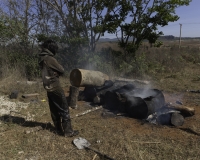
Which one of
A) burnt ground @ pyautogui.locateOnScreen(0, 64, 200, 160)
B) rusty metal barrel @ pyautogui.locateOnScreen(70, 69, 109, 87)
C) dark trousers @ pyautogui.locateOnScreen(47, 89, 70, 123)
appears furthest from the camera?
rusty metal barrel @ pyautogui.locateOnScreen(70, 69, 109, 87)

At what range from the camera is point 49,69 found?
4.16 metres

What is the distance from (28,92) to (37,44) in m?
4.10

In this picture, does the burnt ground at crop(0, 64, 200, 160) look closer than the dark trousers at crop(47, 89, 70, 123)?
Yes

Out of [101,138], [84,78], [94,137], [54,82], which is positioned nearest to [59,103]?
[54,82]

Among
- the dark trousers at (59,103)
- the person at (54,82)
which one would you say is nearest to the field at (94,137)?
the person at (54,82)

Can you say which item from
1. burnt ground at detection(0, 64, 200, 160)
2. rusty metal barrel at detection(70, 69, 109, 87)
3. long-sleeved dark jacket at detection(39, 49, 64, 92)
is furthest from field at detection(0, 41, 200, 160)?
long-sleeved dark jacket at detection(39, 49, 64, 92)

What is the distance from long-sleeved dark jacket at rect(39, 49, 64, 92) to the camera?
13.6 ft

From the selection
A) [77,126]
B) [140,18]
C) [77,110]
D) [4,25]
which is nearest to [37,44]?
[4,25]

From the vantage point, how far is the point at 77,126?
4883 mm

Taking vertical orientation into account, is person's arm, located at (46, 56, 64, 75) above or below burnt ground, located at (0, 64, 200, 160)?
above

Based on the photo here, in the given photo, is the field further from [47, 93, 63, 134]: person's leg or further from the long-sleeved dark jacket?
the long-sleeved dark jacket

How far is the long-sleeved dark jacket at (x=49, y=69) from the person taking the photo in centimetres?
413

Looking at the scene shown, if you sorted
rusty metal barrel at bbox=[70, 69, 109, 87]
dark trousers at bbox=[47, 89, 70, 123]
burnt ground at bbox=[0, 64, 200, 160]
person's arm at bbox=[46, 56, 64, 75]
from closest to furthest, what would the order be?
1. burnt ground at bbox=[0, 64, 200, 160]
2. person's arm at bbox=[46, 56, 64, 75]
3. dark trousers at bbox=[47, 89, 70, 123]
4. rusty metal barrel at bbox=[70, 69, 109, 87]

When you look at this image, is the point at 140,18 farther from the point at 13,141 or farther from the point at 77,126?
the point at 13,141
